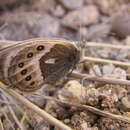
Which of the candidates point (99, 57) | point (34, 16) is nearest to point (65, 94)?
point (99, 57)

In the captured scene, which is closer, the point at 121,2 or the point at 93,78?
the point at 93,78

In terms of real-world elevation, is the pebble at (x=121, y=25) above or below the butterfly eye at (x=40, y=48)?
below

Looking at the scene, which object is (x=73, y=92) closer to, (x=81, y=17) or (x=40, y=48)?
(x=40, y=48)

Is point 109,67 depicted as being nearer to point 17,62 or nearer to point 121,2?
point 17,62

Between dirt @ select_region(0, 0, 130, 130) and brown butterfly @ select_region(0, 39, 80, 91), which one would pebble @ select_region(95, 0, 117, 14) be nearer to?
dirt @ select_region(0, 0, 130, 130)

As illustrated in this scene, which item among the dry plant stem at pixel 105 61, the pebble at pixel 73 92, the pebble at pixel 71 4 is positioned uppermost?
the pebble at pixel 71 4

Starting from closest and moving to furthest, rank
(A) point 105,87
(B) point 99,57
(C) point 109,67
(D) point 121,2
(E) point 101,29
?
1. (A) point 105,87
2. (C) point 109,67
3. (B) point 99,57
4. (E) point 101,29
5. (D) point 121,2

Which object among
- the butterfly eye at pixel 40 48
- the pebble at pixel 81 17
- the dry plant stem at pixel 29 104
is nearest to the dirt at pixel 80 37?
the pebble at pixel 81 17

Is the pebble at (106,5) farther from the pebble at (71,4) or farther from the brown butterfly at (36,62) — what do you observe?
the brown butterfly at (36,62)
